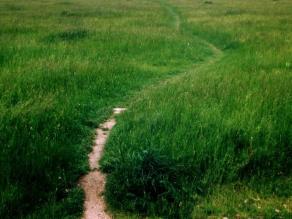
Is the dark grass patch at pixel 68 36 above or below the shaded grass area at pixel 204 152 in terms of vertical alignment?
above

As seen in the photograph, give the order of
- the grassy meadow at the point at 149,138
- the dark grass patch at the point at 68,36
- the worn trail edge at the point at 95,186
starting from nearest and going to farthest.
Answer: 1. the worn trail edge at the point at 95,186
2. the grassy meadow at the point at 149,138
3. the dark grass patch at the point at 68,36

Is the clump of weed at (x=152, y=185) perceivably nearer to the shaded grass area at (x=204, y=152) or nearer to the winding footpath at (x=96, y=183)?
the shaded grass area at (x=204, y=152)

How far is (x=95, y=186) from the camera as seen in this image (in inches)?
259

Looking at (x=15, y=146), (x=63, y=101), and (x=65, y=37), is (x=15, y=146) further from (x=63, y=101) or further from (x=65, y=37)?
(x=65, y=37)

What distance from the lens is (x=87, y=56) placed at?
15.0m

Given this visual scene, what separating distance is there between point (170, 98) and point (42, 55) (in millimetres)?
6981

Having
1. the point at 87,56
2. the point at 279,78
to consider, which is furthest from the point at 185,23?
the point at 279,78

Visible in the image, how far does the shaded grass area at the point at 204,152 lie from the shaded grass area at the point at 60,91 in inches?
33.5

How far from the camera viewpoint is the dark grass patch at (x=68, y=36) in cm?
1839

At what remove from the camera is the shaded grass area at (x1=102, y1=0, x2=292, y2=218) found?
6.12 metres

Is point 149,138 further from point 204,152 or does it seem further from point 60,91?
point 60,91

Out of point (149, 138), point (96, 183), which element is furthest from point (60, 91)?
point (96, 183)

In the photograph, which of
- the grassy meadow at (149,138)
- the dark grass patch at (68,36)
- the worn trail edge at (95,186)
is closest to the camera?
the worn trail edge at (95,186)

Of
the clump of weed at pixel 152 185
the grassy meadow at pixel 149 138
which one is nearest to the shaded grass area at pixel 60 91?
the grassy meadow at pixel 149 138
